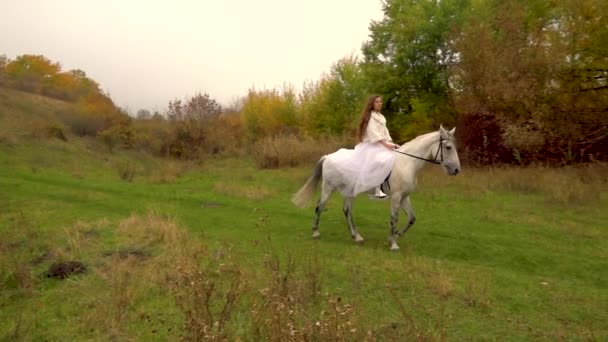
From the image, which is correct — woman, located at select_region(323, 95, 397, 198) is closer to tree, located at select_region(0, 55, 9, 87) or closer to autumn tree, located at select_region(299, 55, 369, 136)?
autumn tree, located at select_region(299, 55, 369, 136)

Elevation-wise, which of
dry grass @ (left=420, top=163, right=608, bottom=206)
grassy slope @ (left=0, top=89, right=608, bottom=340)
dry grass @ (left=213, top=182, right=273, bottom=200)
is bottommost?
grassy slope @ (left=0, top=89, right=608, bottom=340)

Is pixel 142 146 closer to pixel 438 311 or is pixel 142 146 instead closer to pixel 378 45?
pixel 378 45

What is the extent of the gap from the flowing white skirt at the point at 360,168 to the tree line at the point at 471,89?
6.06 meters

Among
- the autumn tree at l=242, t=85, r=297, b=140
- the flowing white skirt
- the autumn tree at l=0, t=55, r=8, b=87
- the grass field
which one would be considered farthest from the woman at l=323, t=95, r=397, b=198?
the autumn tree at l=0, t=55, r=8, b=87

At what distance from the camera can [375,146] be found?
9.12m

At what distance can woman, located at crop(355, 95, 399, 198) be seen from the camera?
29.0 feet

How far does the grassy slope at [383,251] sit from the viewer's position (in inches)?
217

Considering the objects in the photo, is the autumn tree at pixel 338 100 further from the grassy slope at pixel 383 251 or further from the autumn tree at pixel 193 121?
the grassy slope at pixel 383 251

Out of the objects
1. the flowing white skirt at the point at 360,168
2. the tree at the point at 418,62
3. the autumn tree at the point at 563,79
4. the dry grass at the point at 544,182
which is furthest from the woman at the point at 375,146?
the tree at the point at 418,62

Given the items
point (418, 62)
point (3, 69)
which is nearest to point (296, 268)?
point (418, 62)

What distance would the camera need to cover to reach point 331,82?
35719mm

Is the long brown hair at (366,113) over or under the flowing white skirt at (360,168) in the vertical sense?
over

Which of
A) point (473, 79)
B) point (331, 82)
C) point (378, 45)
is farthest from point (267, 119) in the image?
point (473, 79)

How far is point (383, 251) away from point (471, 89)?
16682 mm
